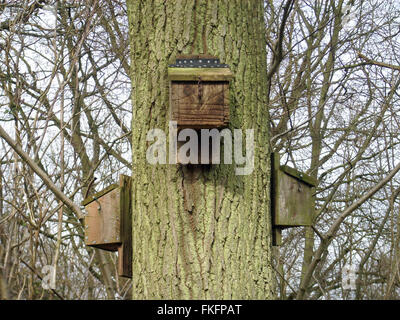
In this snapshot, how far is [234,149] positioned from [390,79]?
3294 millimetres

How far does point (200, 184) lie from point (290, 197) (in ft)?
1.74

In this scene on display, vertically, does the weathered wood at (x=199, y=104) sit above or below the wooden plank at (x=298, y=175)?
above

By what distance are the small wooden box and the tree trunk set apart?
13 centimetres

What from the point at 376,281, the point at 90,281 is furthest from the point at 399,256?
the point at 90,281

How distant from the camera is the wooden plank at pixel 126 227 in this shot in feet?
8.11

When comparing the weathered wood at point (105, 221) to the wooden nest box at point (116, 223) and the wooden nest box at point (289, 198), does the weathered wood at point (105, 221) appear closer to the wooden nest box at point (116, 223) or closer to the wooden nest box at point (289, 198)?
the wooden nest box at point (116, 223)

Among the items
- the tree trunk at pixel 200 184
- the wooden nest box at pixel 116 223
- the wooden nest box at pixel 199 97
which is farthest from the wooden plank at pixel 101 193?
the wooden nest box at pixel 199 97

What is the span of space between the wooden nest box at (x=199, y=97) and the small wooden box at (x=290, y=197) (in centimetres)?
47

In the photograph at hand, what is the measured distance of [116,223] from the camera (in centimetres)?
250

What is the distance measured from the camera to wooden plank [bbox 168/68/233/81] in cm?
215

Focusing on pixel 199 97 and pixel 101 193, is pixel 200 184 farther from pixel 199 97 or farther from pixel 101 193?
pixel 101 193

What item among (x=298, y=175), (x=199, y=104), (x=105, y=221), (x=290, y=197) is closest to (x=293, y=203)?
(x=290, y=197)

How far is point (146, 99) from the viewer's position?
235 cm
